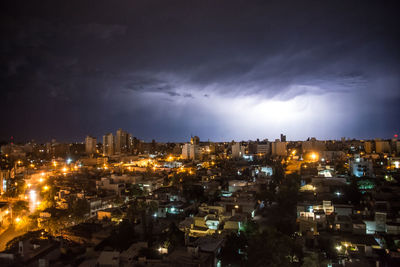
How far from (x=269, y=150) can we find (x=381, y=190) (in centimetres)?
2128

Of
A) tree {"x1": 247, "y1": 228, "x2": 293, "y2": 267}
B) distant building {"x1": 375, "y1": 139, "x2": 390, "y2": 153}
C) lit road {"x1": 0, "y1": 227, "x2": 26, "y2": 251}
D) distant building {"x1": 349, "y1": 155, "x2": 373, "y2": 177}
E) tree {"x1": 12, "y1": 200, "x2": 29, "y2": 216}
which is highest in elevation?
distant building {"x1": 375, "y1": 139, "x2": 390, "y2": 153}

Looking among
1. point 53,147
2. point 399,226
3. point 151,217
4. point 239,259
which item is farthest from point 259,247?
point 53,147

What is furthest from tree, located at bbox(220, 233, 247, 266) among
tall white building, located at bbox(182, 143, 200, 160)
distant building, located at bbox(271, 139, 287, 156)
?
distant building, located at bbox(271, 139, 287, 156)

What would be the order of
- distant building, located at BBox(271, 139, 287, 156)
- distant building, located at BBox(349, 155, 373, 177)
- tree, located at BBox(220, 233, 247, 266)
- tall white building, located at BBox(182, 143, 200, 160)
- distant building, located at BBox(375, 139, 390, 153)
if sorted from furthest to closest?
distant building, located at BBox(271, 139, 287, 156) → tall white building, located at BBox(182, 143, 200, 160) → distant building, located at BBox(375, 139, 390, 153) → distant building, located at BBox(349, 155, 373, 177) → tree, located at BBox(220, 233, 247, 266)

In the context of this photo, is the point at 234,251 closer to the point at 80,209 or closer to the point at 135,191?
the point at 80,209

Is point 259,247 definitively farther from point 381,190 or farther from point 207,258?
point 381,190

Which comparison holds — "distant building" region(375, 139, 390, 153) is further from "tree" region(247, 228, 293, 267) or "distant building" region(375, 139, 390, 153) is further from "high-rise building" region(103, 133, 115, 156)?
"high-rise building" region(103, 133, 115, 156)

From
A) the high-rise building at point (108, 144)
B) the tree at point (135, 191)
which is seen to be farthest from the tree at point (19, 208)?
the high-rise building at point (108, 144)

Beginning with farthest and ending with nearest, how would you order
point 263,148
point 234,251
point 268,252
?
1. point 263,148
2. point 234,251
3. point 268,252

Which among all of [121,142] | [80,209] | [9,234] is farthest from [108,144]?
[80,209]

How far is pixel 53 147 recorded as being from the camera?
106 ft

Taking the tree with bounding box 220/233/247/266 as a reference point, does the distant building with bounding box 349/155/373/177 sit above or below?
above

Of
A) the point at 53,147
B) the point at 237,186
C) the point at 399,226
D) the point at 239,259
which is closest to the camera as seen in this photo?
the point at 239,259

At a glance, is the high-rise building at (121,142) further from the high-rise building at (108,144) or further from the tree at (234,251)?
the tree at (234,251)
